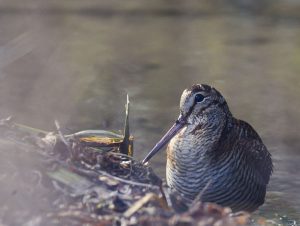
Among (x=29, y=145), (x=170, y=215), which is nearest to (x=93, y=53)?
(x=29, y=145)

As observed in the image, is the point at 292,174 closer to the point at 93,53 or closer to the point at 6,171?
the point at 6,171

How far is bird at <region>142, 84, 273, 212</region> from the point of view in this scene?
7.28 metres

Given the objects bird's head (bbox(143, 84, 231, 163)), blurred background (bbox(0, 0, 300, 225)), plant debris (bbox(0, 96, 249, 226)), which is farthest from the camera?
blurred background (bbox(0, 0, 300, 225))

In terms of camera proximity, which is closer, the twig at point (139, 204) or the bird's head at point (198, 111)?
the twig at point (139, 204)

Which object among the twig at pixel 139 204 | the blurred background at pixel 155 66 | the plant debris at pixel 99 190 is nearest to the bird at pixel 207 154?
the blurred background at pixel 155 66

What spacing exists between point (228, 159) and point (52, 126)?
9.60 feet

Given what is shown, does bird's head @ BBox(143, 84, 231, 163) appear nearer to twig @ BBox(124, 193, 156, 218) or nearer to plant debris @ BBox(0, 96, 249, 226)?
plant debris @ BBox(0, 96, 249, 226)

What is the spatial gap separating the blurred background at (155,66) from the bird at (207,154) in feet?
2.25

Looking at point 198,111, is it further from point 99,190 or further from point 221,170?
point 99,190

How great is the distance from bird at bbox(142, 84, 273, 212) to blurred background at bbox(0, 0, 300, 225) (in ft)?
2.25

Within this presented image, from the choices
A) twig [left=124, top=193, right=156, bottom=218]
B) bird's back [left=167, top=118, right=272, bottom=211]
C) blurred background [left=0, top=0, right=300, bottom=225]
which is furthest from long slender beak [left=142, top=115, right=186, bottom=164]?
twig [left=124, top=193, right=156, bottom=218]

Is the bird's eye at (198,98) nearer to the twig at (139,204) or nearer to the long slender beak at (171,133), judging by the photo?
the long slender beak at (171,133)

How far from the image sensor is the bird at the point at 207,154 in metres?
7.28

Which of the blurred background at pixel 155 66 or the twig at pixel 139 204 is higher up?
the twig at pixel 139 204
